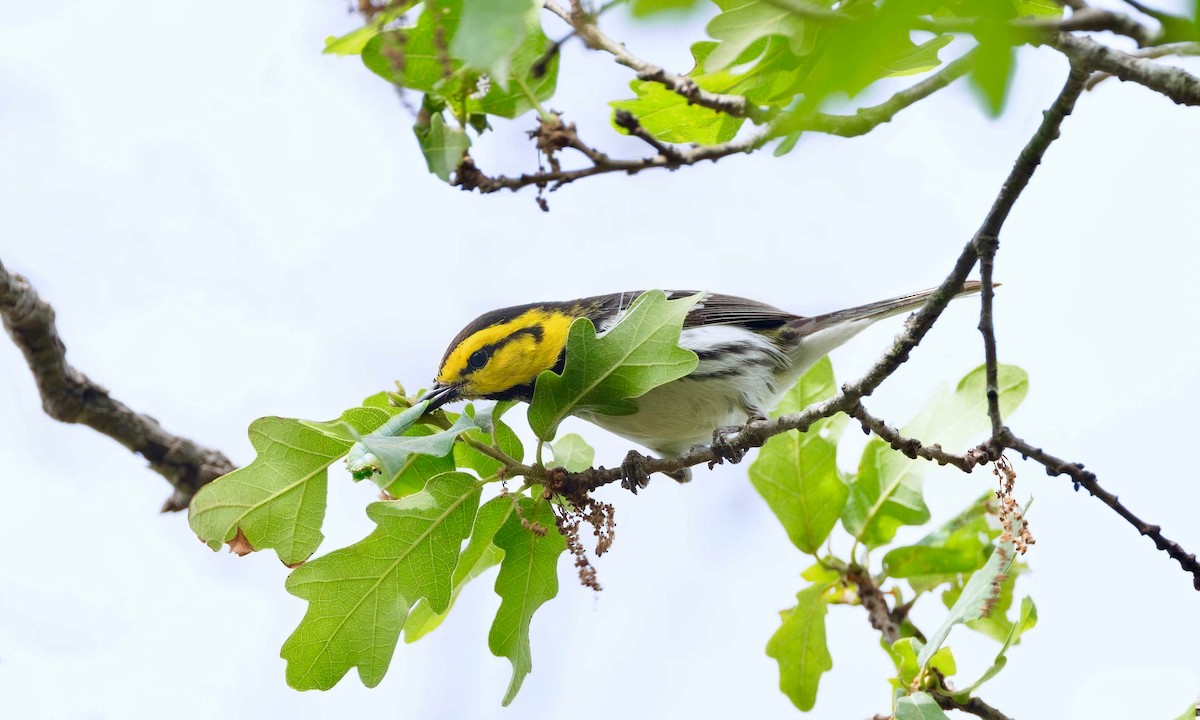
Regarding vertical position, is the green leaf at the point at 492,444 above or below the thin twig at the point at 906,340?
below

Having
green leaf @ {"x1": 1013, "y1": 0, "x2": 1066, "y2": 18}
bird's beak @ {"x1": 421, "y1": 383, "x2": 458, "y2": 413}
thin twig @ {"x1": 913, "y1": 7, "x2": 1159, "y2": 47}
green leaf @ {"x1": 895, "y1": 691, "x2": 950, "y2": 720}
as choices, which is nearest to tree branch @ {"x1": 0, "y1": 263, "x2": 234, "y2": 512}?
bird's beak @ {"x1": 421, "y1": 383, "x2": 458, "y2": 413}

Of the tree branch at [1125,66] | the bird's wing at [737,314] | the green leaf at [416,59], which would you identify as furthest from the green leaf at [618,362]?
the bird's wing at [737,314]

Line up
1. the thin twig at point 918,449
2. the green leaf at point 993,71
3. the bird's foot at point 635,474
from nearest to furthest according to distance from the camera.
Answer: the green leaf at point 993,71
the thin twig at point 918,449
the bird's foot at point 635,474

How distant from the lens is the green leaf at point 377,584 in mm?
2547

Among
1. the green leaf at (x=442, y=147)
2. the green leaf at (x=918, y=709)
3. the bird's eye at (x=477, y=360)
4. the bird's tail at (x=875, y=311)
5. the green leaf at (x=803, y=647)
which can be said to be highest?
the bird's tail at (x=875, y=311)

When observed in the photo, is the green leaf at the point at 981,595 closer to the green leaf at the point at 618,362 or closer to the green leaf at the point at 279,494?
the green leaf at the point at 618,362

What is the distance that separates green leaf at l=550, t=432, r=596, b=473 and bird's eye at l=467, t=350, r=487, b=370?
562mm

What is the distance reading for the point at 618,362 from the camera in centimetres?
258

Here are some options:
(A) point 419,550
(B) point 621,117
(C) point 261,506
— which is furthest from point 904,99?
(C) point 261,506

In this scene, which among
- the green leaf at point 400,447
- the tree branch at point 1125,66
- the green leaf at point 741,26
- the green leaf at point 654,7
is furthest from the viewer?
the green leaf at point 400,447

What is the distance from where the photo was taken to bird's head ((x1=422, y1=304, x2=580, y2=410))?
3.69 m

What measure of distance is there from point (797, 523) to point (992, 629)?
717 millimetres

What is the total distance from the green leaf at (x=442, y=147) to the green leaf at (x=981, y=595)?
1544 mm

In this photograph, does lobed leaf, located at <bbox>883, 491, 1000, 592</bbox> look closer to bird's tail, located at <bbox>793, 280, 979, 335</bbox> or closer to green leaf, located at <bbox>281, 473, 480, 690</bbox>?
bird's tail, located at <bbox>793, 280, 979, 335</bbox>
